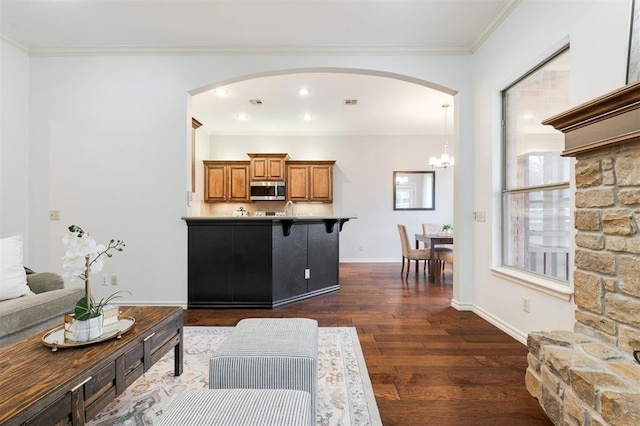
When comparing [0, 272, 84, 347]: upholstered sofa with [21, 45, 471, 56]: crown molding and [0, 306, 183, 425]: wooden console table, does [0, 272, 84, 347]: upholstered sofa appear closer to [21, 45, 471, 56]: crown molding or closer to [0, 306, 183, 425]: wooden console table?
[0, 306, 183, 425]: wooden console table

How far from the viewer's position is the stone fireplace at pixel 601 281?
131 cm

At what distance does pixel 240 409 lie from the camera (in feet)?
3.33

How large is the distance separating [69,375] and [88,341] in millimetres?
294

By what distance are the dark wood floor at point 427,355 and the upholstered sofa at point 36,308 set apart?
1132 mm

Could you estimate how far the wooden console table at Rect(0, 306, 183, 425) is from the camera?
1.03 metres

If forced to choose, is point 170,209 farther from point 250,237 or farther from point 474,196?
point 474,196

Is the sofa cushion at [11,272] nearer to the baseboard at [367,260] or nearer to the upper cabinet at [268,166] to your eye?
the upper cabinet at [268,166]

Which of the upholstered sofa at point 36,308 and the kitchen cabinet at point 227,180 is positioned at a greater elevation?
the kitchen cabinet at point 227,180

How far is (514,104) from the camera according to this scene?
2.96m

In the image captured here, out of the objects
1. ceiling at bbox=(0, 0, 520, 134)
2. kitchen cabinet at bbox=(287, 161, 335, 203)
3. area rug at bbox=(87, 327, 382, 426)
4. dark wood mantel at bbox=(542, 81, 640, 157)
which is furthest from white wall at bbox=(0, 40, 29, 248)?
dark wood mantel at bbox=(542, 81, 640, 157)

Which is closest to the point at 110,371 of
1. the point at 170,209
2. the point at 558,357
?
the point at 558,357

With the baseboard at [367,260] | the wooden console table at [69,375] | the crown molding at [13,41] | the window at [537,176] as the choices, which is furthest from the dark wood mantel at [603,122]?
the baseboard at [367,260]

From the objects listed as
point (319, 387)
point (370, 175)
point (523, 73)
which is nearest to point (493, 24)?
point (523, 73)

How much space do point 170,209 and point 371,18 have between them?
2978 millimetres
